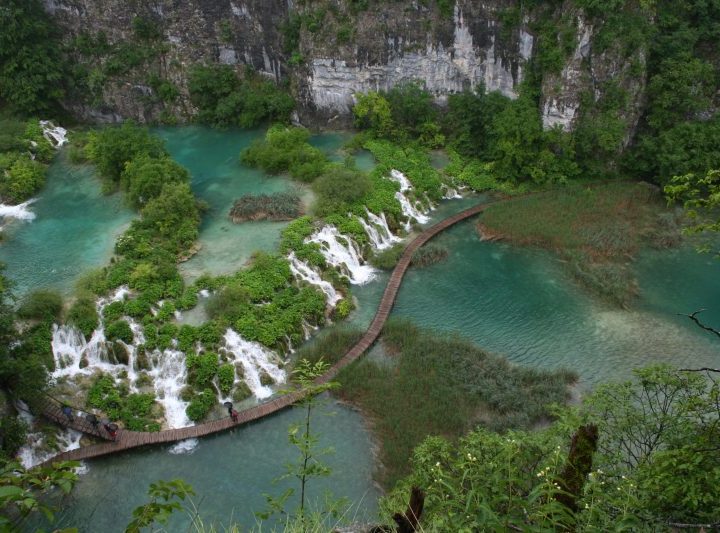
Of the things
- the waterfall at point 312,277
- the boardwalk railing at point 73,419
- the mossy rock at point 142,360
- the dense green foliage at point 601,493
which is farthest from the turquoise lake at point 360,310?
the dense green foliage at point 601,493

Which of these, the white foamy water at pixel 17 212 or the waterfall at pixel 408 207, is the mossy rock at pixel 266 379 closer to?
the waterfall at pixel 408 207

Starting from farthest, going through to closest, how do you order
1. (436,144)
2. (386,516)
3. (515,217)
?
(436,144) < (515,217) < (386,516)

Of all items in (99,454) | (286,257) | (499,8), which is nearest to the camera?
(99,454)

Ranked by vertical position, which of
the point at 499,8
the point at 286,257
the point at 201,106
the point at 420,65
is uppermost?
the point at 499,8

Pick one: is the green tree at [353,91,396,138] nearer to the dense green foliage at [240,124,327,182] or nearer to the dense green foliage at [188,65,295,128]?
the dense green foliage at [240,124,327,182]

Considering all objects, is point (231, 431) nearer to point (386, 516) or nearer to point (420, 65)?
point (386, 516)

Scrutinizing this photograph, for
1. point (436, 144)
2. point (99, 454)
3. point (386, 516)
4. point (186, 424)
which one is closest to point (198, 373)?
point (186, 424)

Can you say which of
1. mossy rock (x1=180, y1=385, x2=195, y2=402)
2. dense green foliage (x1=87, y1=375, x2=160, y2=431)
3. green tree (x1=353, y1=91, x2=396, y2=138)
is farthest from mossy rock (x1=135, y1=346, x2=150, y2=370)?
green tree (x1=353, y1=91, x2=396, y2=138)
